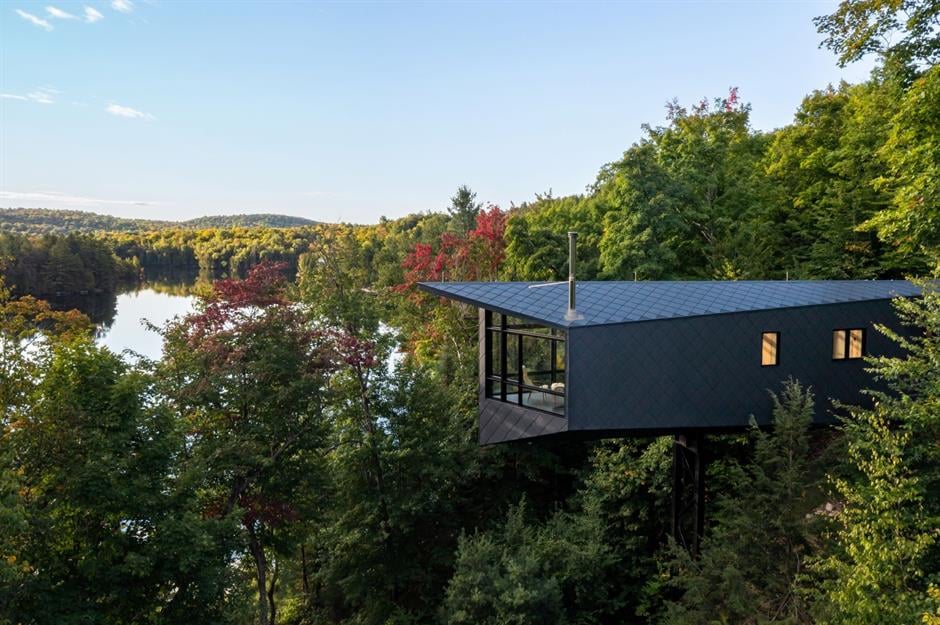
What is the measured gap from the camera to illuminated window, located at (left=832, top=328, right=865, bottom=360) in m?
11.1

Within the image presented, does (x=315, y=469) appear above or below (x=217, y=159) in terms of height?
below

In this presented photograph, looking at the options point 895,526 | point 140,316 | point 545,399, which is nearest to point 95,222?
point 140,316

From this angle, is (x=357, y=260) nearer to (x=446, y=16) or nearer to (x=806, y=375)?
(x=446, y=16)

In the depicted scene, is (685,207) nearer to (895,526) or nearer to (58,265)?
(895,526)

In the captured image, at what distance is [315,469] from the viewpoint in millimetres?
13875

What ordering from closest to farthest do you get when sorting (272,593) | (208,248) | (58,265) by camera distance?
1. (272,593)
2. (58,265)
3. (208,248)

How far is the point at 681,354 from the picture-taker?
1017cm

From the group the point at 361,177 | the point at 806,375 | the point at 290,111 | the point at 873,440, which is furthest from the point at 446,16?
the point at 873,440

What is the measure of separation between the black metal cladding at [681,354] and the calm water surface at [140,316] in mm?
20144

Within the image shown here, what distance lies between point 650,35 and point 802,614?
1948 centimetres

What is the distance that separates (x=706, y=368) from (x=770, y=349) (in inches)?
54.9

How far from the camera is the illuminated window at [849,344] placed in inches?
439

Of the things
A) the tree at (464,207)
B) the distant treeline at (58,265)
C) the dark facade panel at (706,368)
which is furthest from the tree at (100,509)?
the distant treeline at (58,265)

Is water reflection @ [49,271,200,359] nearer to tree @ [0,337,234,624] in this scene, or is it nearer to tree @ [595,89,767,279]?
tree @ [0,337,234,624]
